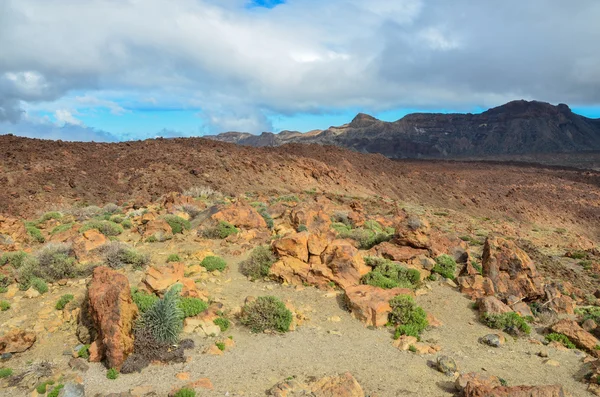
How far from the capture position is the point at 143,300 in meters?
8.76

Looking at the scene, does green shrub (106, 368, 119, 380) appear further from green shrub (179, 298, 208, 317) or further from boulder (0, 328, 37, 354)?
boulder (0, 328, 37, 354)

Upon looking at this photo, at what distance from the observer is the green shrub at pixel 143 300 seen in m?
8.59

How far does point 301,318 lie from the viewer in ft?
30.8

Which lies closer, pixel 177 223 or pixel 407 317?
pixel 407 317

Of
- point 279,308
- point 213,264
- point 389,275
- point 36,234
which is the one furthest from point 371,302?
point 36,234

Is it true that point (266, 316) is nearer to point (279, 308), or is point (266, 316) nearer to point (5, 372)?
point (279, 308)

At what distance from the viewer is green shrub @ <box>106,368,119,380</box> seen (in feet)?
22.7

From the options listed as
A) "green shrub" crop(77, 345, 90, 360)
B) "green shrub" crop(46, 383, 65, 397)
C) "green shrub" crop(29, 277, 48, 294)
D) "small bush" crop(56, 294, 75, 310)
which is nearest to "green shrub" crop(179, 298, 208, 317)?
"green shrub" crop(77, 345, 90, 360)

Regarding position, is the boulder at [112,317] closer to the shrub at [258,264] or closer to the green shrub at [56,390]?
the green shrub at [56,390]

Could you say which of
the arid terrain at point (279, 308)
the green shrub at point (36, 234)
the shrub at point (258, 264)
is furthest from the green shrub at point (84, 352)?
the green shrub at point (36, 234)

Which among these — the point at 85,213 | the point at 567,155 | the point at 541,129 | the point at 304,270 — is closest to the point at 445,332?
the point at 304,270

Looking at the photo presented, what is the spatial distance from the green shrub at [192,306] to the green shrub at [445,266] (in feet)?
22.0

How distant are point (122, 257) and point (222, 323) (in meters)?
4.31

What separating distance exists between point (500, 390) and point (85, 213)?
18138mm
